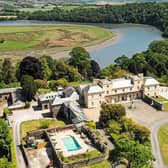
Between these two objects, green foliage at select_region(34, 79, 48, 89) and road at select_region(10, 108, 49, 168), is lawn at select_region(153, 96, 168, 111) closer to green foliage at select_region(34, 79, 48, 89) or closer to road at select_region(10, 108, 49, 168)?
road at select_region(10, 108, 49, 168)

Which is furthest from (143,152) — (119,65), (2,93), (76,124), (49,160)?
(119,65)

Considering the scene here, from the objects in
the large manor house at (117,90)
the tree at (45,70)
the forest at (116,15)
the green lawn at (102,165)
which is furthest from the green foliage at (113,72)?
the forest at (116,15)

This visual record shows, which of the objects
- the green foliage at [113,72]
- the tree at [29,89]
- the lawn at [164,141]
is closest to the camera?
the lawn at [164,141]

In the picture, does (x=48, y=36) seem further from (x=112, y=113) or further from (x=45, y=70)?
(x=112, y=113)

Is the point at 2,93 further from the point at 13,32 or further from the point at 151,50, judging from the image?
the point at 13,32

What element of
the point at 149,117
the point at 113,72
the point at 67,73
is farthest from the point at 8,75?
the point at 149,117

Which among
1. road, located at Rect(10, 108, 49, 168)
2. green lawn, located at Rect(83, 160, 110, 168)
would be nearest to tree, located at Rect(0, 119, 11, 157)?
road, located at Rect(10, 108, 49, 168)

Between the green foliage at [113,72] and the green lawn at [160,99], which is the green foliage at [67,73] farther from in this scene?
the green lawn at [160,99]
